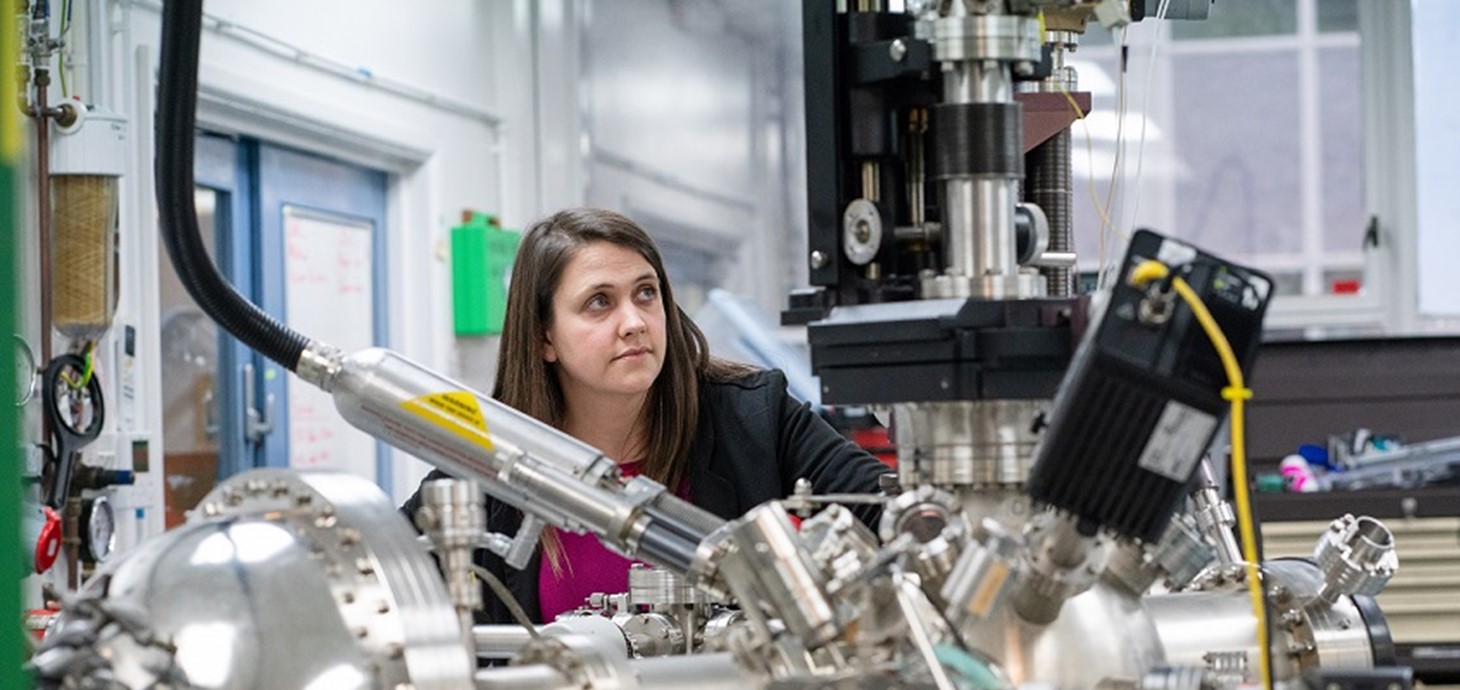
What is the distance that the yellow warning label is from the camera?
57.0 inches

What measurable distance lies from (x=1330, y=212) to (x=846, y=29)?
502cm

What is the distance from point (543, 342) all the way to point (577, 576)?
37 cm

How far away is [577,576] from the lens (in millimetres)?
2203

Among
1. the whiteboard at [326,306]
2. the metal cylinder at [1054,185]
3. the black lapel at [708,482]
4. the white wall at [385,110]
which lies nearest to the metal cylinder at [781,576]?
the metal cylinder at [1054,185]

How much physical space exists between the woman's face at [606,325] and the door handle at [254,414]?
2.73 meters

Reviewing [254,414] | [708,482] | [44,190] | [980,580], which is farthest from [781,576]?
[254,414]

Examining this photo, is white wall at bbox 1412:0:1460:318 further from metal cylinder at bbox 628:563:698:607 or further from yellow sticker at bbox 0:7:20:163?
yellow sticker at bbox 0:7:20:163

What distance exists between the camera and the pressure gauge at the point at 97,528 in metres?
3.79

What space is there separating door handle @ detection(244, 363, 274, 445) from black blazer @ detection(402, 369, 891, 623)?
109 inches

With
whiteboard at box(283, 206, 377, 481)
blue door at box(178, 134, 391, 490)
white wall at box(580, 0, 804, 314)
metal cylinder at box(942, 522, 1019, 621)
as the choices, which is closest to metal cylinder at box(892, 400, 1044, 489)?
metal cylinder at box(942, 522, 1019, 621)

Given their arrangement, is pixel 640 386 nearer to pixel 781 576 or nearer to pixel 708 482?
pixel 708 482

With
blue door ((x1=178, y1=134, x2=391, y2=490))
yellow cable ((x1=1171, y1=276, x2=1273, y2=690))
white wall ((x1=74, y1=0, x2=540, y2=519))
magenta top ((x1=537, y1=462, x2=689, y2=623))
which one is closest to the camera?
yellow cable ((x1=1171, y1=276, x2=1273, y2=690))

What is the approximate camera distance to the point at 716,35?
6691 millimetres

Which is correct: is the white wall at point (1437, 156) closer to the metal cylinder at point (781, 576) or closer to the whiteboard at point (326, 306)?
the whiteboard at point (326, 306)
